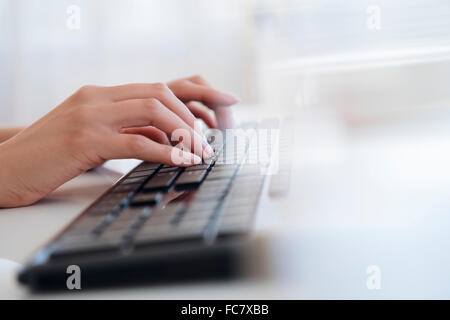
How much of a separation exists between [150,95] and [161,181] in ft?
0.52

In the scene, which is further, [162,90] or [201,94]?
[201,94]

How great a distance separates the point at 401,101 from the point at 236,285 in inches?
43.3

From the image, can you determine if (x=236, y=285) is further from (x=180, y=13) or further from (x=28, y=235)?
(x=180, y=13)

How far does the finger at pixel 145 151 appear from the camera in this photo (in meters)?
0.46

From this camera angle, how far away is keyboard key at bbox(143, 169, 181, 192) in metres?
0.37

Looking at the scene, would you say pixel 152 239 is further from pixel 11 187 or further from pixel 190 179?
pixel 11 187

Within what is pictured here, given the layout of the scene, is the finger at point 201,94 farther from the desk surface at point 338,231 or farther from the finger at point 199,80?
the desk surface at point 338,231

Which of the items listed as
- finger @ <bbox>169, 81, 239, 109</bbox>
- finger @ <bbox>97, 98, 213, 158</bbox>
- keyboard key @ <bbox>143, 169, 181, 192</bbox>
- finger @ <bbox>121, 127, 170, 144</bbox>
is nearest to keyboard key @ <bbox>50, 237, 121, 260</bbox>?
keyboard key @ <bbox>143, 169, 181, 192</bbox>

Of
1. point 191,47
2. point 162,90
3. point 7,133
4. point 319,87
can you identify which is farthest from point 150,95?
point 191,47

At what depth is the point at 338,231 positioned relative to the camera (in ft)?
0.99

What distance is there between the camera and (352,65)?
146 cm

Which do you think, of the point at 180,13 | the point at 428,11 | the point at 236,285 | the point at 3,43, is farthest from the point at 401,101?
the point at 3,43

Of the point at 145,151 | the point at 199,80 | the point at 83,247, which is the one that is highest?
the point at 199,80

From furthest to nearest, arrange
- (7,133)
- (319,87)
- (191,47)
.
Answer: (191,47) < (319,87) < (7,133)
